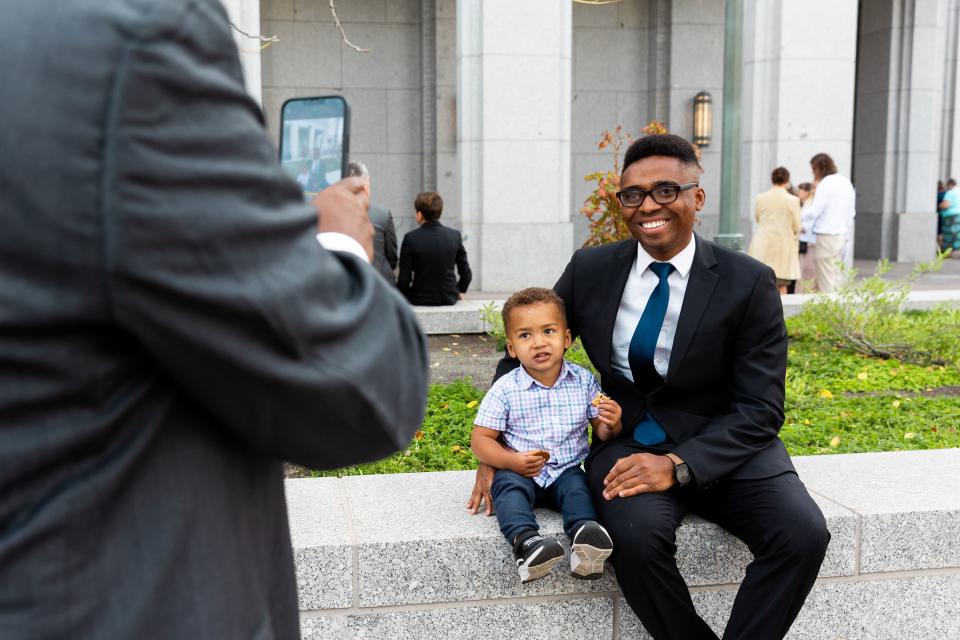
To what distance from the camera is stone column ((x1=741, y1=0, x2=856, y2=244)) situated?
50.6ft

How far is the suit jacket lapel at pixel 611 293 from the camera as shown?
392cm

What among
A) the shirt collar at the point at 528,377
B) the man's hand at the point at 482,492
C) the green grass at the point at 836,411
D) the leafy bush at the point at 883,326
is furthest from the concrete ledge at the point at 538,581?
the leafy bush at the point at 883,326

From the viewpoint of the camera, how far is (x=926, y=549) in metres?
3.95

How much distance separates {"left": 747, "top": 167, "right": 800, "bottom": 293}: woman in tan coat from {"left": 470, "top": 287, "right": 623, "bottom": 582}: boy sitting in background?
9991 millimetres

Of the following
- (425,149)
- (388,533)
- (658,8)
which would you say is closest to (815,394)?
(388,533)

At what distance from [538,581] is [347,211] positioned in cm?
241

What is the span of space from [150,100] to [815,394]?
6814 millimetres

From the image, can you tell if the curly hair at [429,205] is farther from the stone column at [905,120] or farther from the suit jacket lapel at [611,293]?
the stone column at [905,120]

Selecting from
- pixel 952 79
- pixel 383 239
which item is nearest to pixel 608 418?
pixel 383 239

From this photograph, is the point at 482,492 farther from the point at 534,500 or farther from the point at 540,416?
the point at 540,416

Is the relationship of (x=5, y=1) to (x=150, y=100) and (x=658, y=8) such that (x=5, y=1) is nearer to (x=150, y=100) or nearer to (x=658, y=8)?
(x=150, y=100)

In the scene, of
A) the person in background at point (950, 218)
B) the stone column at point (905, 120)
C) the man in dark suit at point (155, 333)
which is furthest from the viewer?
the person in background at point (950, 218)

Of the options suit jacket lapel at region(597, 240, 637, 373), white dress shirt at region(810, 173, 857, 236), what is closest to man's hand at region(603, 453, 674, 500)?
suit jacket lapel at region(597, 240, 637, 373)

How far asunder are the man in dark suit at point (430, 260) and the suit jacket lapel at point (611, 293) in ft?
22.9
